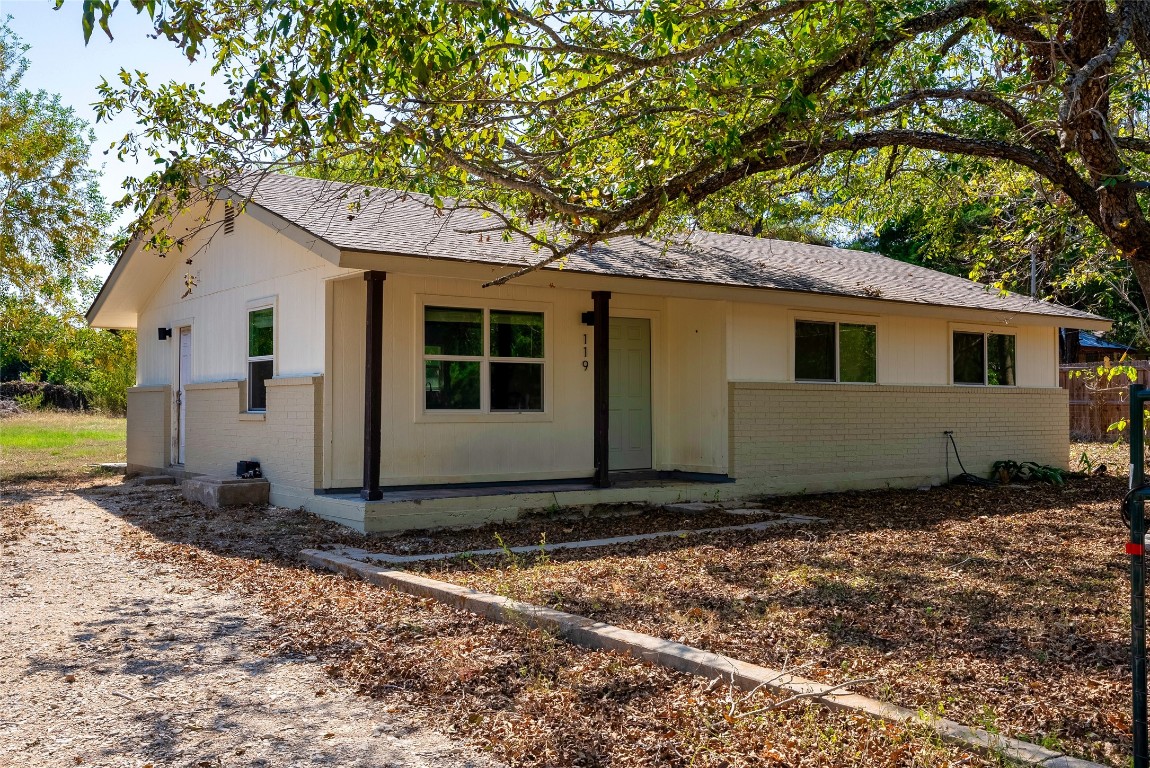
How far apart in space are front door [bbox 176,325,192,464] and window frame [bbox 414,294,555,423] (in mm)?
5359

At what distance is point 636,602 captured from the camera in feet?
21.8

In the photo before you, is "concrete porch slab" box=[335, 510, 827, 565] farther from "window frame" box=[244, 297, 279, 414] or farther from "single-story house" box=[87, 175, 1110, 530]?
"window frame" box=[244, 297, 279, 414]

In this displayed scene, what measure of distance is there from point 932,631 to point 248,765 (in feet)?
13.0

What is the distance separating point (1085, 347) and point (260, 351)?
1116 inches

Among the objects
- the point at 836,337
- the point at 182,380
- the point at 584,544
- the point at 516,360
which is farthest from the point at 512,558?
the point at 182,380

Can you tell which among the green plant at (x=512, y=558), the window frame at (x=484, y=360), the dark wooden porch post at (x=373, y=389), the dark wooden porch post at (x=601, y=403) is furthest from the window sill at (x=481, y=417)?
the green plant at (x=512, y=558)

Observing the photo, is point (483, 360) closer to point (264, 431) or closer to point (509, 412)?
point (509, 412)

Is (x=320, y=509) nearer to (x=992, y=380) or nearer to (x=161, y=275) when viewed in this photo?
(x=161, y=275)

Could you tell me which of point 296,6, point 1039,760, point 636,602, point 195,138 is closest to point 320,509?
point 195,138

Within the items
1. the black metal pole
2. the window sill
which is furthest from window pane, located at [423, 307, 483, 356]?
the black metal pole

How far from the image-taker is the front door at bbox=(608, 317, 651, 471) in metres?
13.4

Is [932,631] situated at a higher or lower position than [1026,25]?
lower

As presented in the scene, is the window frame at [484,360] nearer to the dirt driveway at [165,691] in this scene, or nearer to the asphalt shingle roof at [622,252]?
the asphalt shingle roof at [622,252]

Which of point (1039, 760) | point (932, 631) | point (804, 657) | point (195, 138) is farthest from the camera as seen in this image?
point (195, 138)
